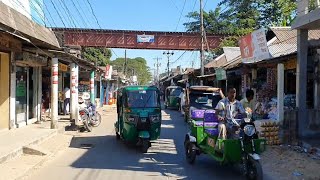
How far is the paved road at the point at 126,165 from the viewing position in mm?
9453

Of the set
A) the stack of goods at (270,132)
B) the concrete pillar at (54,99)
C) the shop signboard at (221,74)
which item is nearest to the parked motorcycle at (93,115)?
the concrete pillar at (54,99)

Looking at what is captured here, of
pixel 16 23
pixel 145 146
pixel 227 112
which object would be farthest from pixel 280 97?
pixel 16 23

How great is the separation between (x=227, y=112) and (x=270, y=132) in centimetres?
470

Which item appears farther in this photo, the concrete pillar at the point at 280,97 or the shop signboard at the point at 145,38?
the shop signboard at the point at 145,38

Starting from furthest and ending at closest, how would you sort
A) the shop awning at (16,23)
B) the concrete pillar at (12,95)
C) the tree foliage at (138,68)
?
the tree foliage at (138,68), the concrete pillar at (12,95), the shop awning at (16,23)

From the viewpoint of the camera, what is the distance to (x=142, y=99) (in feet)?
46.6

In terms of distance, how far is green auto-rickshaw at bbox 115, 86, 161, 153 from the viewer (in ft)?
44.6

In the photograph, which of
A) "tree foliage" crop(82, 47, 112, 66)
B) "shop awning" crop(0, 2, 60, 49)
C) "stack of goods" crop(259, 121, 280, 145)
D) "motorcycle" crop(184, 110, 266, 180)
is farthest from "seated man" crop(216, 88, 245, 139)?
"tree foliage" crop(82, 47, 112, 66)

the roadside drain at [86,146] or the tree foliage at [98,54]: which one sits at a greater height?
the tree foliage at [98,54]

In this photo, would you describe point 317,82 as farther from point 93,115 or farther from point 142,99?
point 93,115

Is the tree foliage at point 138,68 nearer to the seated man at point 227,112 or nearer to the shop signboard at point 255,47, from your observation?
the shop signboard at point 255,47

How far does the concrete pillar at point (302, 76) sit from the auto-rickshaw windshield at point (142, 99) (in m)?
4.55

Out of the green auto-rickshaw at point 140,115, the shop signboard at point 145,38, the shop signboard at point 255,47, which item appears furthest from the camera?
the shop signboard at point 145,38

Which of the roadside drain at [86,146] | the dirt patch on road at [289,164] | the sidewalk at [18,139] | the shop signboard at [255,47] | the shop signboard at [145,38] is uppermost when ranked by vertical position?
the shop signboard at [145,38]
